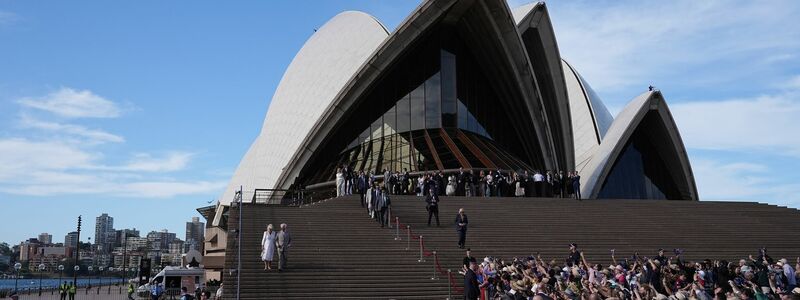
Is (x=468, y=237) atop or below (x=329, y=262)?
atop

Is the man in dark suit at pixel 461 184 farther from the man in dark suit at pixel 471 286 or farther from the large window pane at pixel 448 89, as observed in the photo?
the man in dark suit at pixel 471 286

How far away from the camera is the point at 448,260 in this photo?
13.8 metres

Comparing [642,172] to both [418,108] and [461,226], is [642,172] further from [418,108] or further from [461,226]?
[461,226]

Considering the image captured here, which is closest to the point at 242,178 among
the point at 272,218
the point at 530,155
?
the point at 530,155

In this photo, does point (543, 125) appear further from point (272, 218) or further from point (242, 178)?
point (272, 218)

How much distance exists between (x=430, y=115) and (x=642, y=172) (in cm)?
1131

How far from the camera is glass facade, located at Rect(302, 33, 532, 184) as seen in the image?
29016 millimetres

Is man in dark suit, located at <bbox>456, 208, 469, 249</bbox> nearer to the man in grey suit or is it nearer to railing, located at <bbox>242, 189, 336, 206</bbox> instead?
the man in grey suit

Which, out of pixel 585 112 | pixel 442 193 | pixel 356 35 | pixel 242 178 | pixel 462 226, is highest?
pixel 356 35

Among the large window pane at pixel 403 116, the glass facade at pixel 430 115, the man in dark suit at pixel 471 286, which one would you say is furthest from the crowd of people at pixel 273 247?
the large window pane at pixel 403 116

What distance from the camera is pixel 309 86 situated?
33.4 m

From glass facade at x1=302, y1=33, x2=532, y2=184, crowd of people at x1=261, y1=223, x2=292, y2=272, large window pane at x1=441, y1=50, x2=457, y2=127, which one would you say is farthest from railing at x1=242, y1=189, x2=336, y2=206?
crowd of people at x1=261, y1=223, x2=292, y2=272

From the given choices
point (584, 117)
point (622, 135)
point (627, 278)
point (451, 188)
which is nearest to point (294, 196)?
point (451, 188)

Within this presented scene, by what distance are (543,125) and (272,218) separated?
733 inches
